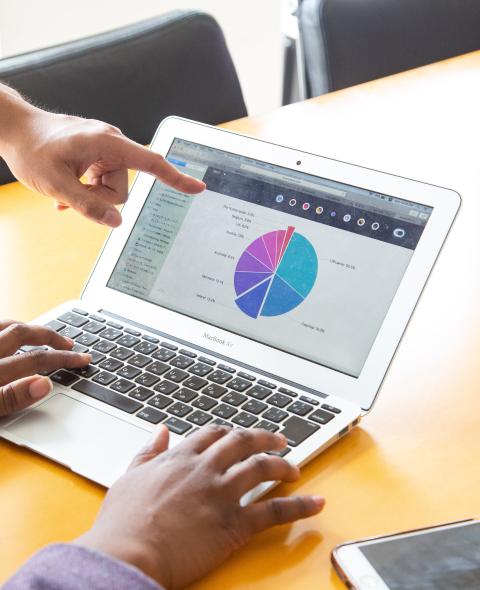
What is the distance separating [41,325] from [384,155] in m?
→ 0.73

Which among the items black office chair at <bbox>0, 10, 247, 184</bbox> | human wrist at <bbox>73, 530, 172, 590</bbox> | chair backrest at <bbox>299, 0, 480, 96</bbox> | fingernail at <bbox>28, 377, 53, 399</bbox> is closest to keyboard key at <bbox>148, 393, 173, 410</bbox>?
fingernail at <bbox>28, 377, 53, 399</bbox>

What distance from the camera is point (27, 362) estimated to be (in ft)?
2.97

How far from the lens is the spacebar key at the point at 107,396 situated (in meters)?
0.88

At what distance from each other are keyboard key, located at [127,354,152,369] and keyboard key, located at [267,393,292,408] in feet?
0.47

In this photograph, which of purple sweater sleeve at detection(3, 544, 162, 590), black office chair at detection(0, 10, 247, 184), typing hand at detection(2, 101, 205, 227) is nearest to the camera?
purple sweater sleeve at detection(3, 544, 162, 590)

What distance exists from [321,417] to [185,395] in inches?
5.3

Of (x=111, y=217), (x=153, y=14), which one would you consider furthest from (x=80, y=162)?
(x=153, y=14)

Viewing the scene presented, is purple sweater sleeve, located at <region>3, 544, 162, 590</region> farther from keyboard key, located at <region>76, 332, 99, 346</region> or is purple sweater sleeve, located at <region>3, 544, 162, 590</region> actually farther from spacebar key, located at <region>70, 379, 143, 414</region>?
keyboard key, located at <region>76, 332, 99, 346</region>

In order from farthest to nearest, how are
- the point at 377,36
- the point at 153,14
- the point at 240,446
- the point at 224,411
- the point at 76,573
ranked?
the point at 153,14 < the point at 377,36 < the point at 224,411 < the point at 240,446 < the point at 76,573

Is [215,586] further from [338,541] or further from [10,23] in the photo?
[10,23]

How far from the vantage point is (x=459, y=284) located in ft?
3.70

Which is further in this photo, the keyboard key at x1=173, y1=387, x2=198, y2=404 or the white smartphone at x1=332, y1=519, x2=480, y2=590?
the keyboard key at x1=173, y1=387, x2=198, y2=404

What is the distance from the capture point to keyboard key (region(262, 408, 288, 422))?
33.5 inches

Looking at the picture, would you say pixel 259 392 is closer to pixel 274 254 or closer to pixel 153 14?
pixel 274 254
